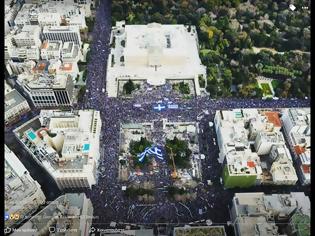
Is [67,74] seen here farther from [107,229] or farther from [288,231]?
[288,231]

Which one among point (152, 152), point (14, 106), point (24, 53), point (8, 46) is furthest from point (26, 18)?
point (152, 152)

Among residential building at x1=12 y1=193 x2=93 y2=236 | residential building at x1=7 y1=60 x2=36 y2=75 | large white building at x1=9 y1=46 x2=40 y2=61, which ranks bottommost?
residential building at x1=12 y1=193 x2=93 y2=236

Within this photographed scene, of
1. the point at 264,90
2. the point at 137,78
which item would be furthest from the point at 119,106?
the point at 264,90

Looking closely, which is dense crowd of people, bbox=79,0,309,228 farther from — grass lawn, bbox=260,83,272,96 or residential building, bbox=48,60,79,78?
residential building, bbox=48,60,79,78

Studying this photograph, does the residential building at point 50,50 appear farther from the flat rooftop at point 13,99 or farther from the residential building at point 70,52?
the flat rooftop at point 13,99

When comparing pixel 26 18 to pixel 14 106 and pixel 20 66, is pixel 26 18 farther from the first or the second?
pixel 14 106

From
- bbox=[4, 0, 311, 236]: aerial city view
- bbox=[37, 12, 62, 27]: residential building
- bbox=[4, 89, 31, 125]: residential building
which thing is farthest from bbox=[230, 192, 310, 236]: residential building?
bbox=[37, 12, 62, 27]: residential building
